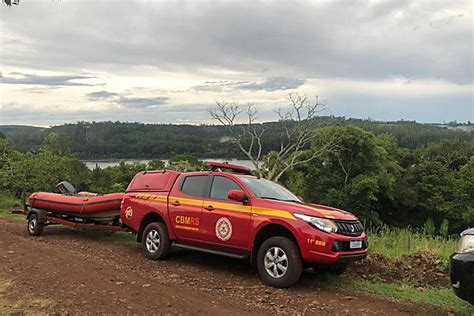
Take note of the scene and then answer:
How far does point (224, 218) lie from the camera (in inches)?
312

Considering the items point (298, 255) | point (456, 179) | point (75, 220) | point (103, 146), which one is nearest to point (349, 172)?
point (456, 179)

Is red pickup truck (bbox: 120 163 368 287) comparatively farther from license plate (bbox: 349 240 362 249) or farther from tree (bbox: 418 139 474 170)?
A: tree (bbox: 418 139 474 170)

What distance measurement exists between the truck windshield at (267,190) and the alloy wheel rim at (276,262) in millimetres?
1043

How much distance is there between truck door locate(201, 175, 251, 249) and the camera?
7672mm

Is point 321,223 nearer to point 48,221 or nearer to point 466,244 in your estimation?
point 466,244

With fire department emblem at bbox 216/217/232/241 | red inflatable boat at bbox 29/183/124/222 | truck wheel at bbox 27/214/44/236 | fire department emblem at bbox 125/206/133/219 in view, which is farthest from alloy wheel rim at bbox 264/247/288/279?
truck wheel at bbox 27/214/44/236

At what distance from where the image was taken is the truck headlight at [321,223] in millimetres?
6941

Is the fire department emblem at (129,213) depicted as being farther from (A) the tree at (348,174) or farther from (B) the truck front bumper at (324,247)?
(A) the tree at (348,174)

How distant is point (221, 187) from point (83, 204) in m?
4.36

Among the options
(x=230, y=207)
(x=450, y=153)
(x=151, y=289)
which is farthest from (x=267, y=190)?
(x=450, y=153)

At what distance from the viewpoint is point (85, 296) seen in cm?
651

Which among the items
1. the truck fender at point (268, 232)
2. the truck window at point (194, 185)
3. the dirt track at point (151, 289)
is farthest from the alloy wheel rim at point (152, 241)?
the truck fender at point (268, 232)

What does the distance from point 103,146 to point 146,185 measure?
74.0 meters

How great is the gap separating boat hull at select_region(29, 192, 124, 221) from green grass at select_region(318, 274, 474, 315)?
203 inches
